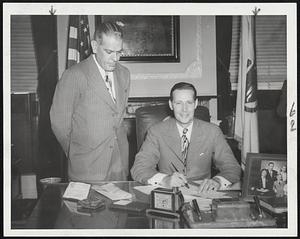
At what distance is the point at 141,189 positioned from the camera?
180cm

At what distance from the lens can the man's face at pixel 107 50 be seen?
7.74 ft

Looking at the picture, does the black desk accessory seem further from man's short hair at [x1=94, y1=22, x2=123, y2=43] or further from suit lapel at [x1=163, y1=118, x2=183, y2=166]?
man's short hair at [x1=94, y1=22, x2=123, y2=43]

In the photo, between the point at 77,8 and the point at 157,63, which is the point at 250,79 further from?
the point at 77,8

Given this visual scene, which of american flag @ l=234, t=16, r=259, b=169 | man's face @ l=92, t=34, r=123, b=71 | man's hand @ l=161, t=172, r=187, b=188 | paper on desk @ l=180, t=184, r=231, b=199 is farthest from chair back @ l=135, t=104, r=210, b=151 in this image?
paper on desk @ l=180, t=184, r=231, b=199

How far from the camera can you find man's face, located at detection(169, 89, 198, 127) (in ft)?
7.02

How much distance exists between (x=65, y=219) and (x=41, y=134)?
1921 millimetres

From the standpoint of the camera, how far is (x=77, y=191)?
1696 mm

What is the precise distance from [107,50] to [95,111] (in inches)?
15.6

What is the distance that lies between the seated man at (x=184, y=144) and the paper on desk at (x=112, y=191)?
331mm

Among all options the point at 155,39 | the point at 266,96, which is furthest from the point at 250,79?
the point at 155,39

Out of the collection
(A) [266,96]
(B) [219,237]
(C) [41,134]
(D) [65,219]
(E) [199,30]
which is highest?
(E) [199,30]

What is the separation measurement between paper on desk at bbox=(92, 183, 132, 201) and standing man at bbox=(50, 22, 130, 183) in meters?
0.63

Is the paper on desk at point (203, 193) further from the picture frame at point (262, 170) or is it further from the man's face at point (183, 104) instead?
the man's face at point (183, 104)

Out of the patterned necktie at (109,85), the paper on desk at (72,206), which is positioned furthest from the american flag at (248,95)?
the paper on desk at (72,206)
